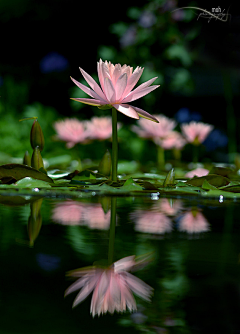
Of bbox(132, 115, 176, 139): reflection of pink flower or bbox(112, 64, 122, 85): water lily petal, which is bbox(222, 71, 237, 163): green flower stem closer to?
bbox(132, 115, 176, 139): reflection of pink flower

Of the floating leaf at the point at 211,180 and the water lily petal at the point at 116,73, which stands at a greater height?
the water lily petal at the point at 116,73

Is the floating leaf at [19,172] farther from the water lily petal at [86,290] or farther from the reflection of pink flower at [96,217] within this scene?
the water lily petal at [86,290]

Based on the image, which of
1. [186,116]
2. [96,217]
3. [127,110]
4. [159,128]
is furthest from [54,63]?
[96,217]

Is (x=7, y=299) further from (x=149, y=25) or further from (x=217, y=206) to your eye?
(x=149, y=25)

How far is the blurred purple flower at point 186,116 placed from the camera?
3.32 m

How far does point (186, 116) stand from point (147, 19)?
0.87 metres

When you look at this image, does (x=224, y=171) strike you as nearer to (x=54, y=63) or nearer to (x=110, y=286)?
(x=110, y=286)

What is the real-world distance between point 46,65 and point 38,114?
518 millimetres

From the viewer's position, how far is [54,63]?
11.5 feet

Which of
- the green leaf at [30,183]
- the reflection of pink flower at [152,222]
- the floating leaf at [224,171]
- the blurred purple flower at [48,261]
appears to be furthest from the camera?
the floating leaf at [224,171]

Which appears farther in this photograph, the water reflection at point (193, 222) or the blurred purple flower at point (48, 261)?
the water reflection at point (193, 222)

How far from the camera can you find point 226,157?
3260mm

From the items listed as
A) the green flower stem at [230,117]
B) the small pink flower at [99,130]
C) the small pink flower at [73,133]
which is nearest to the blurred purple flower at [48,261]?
the small pink flower at [73,133]

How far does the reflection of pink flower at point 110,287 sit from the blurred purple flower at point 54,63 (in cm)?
331
